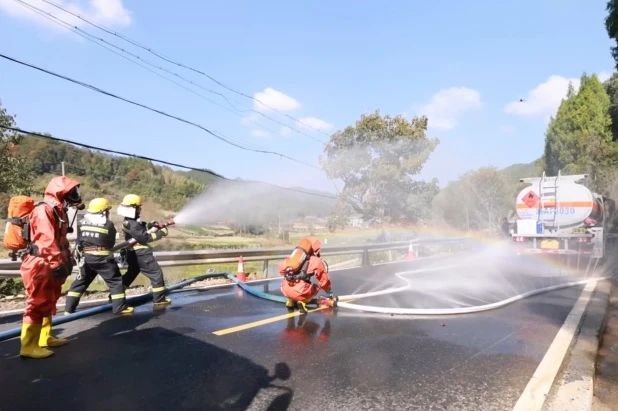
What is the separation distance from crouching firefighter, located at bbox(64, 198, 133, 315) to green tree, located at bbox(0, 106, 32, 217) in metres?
9.23

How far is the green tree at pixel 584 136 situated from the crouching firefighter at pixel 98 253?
3405cm

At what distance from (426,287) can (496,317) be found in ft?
9.22

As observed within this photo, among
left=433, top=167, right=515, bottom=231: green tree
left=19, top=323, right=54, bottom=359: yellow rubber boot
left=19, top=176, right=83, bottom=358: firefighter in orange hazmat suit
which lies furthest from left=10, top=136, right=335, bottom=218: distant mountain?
left=433, top=167, right=515, bottom=231: green tree

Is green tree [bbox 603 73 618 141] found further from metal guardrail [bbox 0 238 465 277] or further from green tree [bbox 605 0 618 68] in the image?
metal guardrail [bbox 0 238 465 277]

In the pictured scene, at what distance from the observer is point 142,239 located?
6.61 metres

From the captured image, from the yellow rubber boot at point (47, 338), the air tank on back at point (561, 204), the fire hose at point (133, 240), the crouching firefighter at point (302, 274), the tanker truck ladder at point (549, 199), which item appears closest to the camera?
the yellow rubber boot at point (47, 338)

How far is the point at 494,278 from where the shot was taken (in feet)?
35.4

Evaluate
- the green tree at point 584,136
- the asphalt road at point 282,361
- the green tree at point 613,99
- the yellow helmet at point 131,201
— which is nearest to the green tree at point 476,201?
the green tree at point 584,136

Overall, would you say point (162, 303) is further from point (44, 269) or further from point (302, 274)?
point (44, 269)

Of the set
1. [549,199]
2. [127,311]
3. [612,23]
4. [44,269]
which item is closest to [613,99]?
[612,23]

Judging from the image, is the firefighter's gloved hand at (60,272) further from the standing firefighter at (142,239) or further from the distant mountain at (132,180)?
the distant mountain at (132,180)

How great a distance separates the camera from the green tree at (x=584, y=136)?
33188 millimetres

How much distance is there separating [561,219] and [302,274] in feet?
33.4

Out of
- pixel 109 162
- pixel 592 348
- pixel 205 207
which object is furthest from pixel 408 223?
pixel 109 162
